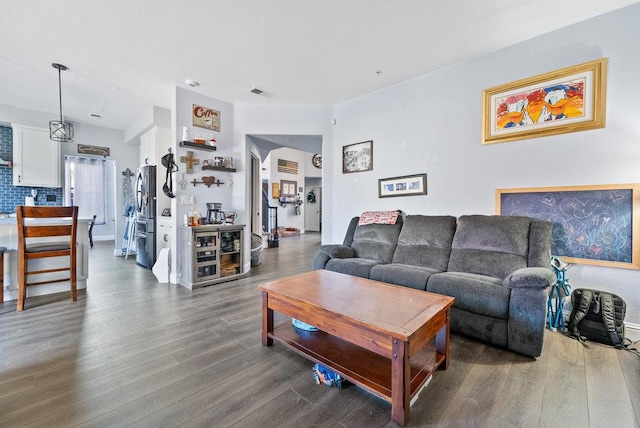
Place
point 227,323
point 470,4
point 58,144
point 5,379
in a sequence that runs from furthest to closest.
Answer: point 58,144
point 227,323
point 470,4
point 5,379

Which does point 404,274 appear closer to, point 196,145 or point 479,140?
point 479,140

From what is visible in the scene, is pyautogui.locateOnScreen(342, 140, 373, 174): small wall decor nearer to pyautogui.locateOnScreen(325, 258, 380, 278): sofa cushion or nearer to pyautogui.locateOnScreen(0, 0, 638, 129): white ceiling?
pyautogui.locateOnScreen(0, 0, 638, 129): white ceiling

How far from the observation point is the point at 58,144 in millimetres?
5395

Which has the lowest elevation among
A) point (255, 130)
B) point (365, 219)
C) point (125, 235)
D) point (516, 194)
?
point (125, 235)

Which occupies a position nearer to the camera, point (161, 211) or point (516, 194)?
point (516, 194)

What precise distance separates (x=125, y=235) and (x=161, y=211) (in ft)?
6.44

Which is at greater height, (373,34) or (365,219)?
(373,34)

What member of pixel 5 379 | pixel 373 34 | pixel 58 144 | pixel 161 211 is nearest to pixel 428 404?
pixel 5 379

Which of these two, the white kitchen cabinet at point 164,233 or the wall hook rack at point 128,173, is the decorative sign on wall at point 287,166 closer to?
the wall hook rack at point 128,173

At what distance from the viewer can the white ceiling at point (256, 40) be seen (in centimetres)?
224

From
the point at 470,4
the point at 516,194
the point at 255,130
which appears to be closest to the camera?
the point at 470,4

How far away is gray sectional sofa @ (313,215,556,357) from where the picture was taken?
1915 mm

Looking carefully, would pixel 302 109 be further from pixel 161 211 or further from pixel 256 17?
pixel 161 211

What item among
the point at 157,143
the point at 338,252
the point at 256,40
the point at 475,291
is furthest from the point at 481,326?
the point at 157,143
